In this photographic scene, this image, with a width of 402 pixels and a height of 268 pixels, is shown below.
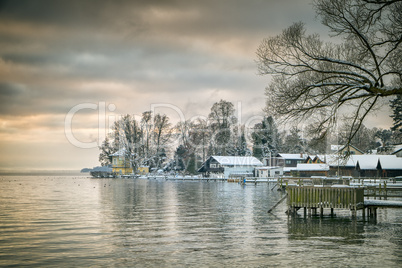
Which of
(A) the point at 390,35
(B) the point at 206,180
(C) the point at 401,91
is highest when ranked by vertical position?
(A) the point at 390,35

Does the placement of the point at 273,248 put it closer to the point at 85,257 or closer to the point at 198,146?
the point at 85,257

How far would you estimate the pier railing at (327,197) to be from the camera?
1028 inches

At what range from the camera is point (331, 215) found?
28969 millimetres

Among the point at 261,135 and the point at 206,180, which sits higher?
the point at 261,135

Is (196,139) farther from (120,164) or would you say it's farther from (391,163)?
(391,163)

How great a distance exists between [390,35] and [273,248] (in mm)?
10619

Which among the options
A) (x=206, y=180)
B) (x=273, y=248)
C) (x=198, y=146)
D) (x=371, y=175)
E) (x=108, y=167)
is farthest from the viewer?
(x=108, y=167)

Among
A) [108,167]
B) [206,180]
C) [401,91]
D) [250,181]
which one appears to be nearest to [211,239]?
[401,91]

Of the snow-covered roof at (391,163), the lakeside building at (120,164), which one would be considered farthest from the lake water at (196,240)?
the lakeside building at (120,164)

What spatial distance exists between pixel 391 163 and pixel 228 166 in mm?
38139

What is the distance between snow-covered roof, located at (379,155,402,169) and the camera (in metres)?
79.6

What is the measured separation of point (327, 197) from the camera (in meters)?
26.5

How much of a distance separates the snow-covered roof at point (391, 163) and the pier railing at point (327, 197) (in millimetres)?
58639

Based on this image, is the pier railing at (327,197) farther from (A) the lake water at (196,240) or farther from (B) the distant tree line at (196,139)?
(B) the distant tree line at (196,139)
